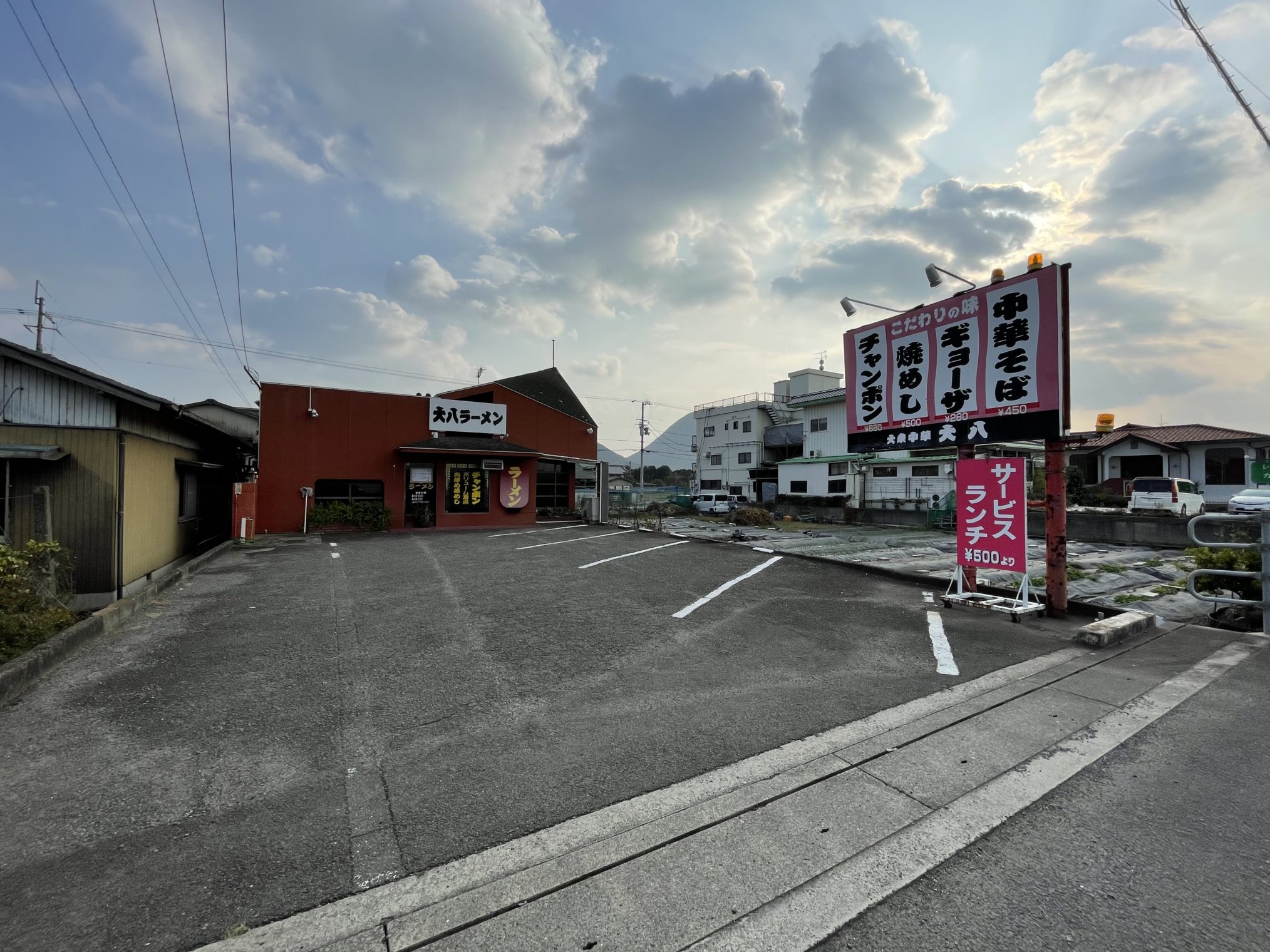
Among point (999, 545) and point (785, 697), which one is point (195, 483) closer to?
point (785, 697)

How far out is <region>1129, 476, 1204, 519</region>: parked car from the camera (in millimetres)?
17500

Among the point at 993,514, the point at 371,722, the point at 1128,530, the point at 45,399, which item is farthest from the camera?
the point at 1128,530

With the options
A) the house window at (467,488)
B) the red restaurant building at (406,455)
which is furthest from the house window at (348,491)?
the house window at (467,488)

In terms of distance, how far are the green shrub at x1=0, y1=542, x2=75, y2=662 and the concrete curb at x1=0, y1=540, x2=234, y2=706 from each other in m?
0.11

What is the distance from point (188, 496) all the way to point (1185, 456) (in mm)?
36923

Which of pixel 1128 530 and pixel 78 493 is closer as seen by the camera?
pixel 78 493

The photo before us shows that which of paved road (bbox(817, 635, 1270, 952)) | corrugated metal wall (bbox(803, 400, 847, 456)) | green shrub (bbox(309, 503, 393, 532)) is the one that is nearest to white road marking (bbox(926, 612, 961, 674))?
paved road (bbox(817, 635, 1270, 952))

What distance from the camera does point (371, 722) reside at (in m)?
3.36

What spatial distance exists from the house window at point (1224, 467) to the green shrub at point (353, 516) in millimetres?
34263

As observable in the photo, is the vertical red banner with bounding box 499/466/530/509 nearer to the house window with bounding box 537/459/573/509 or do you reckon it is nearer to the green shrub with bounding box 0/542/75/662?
the house window with bounding box 537/459/573/509

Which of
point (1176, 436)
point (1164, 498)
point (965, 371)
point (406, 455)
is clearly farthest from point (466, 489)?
point (1176, 436)

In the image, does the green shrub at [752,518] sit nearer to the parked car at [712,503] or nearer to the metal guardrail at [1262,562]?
the parked car at [712,503]

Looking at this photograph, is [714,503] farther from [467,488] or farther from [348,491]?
[348,491]

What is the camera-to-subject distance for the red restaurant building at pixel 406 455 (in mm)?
16281
